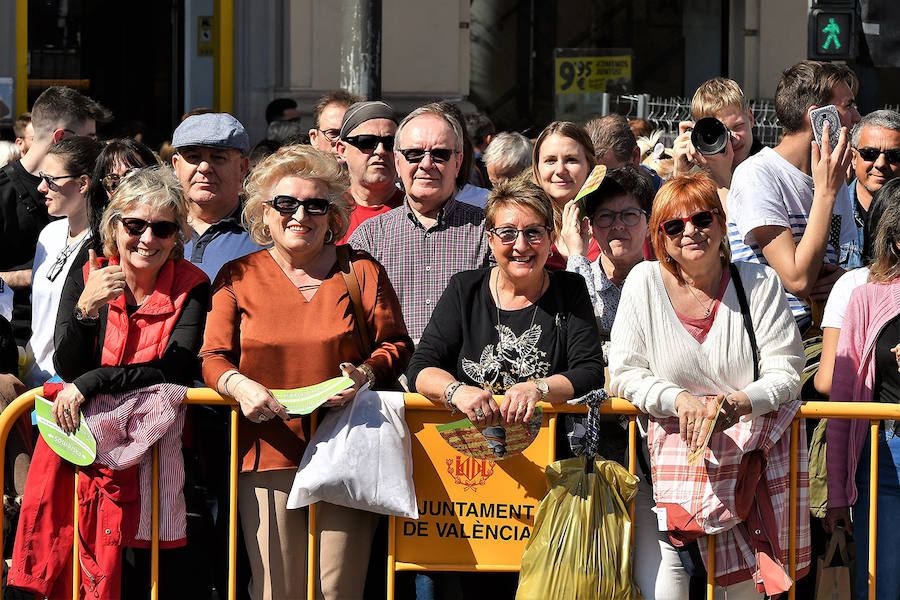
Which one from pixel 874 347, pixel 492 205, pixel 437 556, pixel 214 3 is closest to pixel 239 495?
pixel 437 556

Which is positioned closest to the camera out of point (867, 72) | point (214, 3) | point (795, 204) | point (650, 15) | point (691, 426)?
point (691, 426)

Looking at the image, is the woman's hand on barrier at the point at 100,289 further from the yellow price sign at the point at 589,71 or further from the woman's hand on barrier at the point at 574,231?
the yellow price sign at the point at 589,71

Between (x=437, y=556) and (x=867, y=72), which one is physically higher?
(x=867, y=72)

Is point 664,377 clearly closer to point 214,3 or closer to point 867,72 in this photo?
point 867,72

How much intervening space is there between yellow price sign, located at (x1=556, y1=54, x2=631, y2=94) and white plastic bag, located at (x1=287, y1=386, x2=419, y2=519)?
364 inches

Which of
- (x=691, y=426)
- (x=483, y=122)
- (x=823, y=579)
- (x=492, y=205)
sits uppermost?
(x=483, y=122)

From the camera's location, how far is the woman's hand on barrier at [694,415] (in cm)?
405

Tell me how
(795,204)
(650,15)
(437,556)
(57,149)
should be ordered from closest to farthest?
1. (437,556)
2. (795,204)
3. (57,149)
4. (650,15)

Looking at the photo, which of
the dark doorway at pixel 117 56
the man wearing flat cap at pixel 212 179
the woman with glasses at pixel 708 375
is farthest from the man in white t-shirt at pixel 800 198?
the dark doorway at pixel 117 56

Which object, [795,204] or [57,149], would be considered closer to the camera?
[795,204]

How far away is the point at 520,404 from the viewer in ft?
13.5

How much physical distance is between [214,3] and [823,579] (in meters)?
9.44

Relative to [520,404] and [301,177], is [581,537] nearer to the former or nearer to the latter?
[520,404]

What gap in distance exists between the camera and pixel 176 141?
18.1 feet
